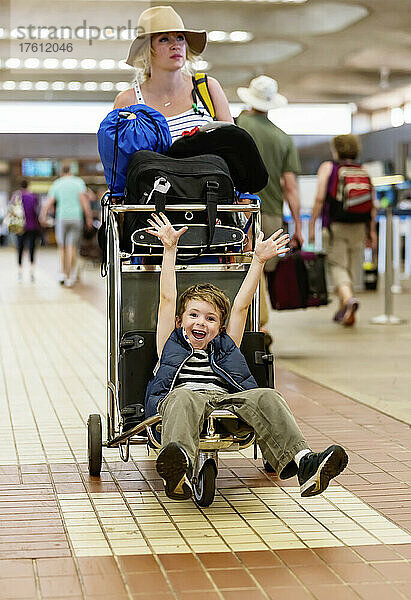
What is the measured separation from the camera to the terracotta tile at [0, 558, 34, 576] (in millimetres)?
3240

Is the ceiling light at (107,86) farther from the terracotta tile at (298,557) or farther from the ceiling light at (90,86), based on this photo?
the terracotta tile at (298,557)

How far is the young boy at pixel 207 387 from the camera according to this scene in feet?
11.9

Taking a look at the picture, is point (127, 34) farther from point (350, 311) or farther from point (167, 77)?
point (167, 77)

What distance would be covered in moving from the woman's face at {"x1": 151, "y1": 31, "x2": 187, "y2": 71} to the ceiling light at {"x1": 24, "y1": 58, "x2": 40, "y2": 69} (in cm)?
1883

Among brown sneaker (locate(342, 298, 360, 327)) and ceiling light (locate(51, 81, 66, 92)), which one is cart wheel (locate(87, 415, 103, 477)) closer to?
brown sneaker (locate(342, 298, 360, 327))

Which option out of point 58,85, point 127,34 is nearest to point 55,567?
point 127,34

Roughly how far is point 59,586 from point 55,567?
180mm

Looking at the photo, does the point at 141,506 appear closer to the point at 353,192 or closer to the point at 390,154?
the point at 353,192

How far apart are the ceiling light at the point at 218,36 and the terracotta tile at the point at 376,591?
17.2m

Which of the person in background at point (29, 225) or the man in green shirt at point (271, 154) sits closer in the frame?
the man in green shirt at point (271, 154)

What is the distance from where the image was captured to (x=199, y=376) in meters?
4.11

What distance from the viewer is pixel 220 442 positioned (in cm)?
388

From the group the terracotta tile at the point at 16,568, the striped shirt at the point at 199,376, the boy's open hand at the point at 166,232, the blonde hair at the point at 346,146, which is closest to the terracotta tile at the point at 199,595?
the terracotta tile at the point at 16,568

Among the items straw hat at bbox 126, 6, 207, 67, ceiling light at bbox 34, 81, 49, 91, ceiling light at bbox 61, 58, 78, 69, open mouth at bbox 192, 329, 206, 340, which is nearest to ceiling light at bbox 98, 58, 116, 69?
ceiling light at bbox 61, 58, 78, 69
